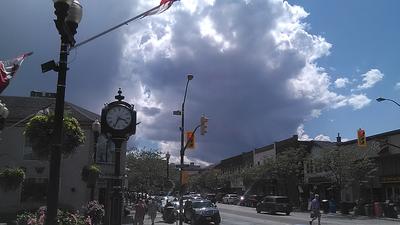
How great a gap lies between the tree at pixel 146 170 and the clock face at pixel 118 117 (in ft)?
172

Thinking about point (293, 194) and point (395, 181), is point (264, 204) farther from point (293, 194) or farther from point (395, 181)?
point (293, 194)

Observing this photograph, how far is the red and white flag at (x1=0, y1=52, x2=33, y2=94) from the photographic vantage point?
41.0 ft

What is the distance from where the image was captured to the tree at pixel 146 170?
6481 centimetres

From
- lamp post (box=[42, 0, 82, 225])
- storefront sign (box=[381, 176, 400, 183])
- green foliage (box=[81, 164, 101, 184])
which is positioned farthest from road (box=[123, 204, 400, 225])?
lamp post (box=[42, 0, 82, 225])

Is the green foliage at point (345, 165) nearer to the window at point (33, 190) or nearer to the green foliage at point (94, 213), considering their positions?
the window at point (33, 190)

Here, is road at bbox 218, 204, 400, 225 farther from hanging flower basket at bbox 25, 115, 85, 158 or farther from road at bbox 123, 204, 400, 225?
hanging flower basket at bbox 25, 115, 85, 158

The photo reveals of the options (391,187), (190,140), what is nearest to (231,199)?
(391,187)

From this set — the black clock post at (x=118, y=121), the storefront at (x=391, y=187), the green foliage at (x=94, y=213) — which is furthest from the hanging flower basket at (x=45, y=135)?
the storefront at (x=391, y=187)

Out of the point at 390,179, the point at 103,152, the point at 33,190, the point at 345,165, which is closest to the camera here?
the point at 33,190

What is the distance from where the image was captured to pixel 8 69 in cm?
1291

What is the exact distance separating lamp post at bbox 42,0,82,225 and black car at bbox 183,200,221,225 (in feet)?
81.1

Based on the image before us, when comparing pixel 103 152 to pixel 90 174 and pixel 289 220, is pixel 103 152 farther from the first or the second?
pixel 289 220

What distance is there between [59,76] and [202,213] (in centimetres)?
2482

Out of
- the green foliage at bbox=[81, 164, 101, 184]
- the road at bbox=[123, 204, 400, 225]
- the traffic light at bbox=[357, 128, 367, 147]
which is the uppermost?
the traffic light at bbox=[357, 128, 367, 147]
